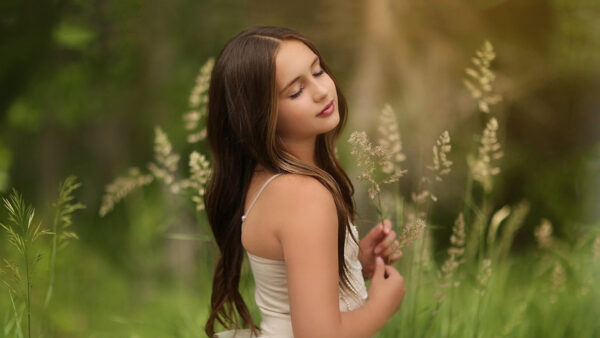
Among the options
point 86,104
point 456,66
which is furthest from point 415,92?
point 86,104

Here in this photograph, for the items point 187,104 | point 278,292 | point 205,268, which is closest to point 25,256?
point 205,268

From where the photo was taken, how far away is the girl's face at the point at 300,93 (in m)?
1.42

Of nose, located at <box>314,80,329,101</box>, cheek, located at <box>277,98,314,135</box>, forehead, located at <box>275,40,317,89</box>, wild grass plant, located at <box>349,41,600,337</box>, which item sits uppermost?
forehead, located at <box>275,40,317,89</box>

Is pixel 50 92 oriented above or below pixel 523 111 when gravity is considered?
above

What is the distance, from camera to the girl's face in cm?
142

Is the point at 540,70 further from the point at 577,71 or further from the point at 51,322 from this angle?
the point at 51,322

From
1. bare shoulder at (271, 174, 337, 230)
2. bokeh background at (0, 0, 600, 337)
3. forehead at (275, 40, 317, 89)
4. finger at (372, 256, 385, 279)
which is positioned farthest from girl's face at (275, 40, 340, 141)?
bokeh background at (0, 0, 600, 337)

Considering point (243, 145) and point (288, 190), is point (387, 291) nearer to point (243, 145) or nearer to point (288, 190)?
point (288, 190)

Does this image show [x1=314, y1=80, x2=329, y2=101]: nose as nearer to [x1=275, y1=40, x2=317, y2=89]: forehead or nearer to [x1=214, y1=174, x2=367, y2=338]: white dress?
[x1=275, y1=40, x2=317, y2=89]: forehead

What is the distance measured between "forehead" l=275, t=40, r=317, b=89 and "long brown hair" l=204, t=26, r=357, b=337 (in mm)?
14

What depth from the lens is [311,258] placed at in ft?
4.36

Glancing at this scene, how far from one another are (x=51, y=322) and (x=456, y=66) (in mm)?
1700

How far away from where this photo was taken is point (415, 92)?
260 cm

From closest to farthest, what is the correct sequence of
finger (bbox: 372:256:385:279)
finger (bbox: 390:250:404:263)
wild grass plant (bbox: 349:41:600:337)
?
finger (bbox: 372:256:385:279) < finger (bbox: 390:250:404:263) < wild grass plant (bbox: 349:41:600:337)
